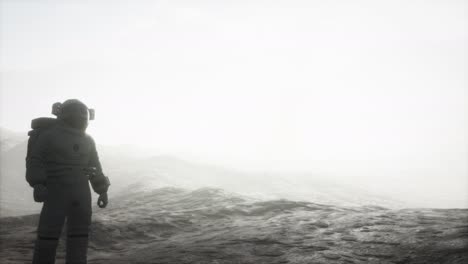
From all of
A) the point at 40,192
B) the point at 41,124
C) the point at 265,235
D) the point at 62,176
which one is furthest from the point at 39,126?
the point at 265,235

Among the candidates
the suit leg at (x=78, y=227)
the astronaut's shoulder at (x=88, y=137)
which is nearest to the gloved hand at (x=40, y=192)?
the suit leg at (x=78, y=227)

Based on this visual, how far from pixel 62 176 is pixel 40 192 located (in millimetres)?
308

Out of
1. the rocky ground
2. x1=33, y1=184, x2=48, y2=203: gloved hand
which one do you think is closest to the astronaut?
x1=33, y1=184, x2=48, y2=203: gloved hand

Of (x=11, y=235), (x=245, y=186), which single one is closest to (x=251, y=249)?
(x=11, y=235)

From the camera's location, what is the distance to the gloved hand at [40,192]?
13.0 ft

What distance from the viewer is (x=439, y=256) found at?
389 centimetres

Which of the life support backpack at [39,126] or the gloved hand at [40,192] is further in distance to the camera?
the life support backpack at [39,126]

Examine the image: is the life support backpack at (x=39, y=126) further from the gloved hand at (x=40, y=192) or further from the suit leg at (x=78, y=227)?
the suit leg at (x=78, y=227)

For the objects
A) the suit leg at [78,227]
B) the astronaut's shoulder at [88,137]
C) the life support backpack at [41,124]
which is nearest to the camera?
the suit leg at [78,227]

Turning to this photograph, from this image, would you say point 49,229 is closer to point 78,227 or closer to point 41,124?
point 78,227

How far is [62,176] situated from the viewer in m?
4.18

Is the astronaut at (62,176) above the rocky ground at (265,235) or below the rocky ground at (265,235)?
above

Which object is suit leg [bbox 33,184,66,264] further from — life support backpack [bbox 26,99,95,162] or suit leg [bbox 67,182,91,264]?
life support backpack [bbox 26,99,95,162]

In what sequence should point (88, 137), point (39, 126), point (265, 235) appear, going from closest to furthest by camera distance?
point (39, 126), point (88, 137), point (265, 235)
